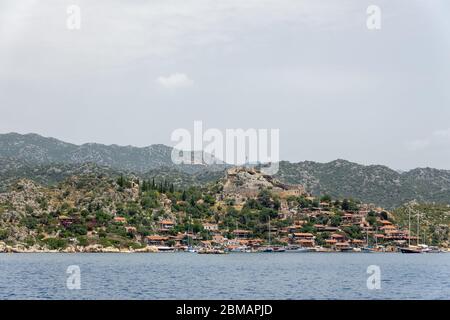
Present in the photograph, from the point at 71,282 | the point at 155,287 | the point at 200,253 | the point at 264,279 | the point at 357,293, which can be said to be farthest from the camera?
the point at 200,253

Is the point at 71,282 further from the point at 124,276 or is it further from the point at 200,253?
the point at 200,253

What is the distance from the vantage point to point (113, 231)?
199 metres

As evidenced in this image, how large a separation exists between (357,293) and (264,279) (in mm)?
20441
